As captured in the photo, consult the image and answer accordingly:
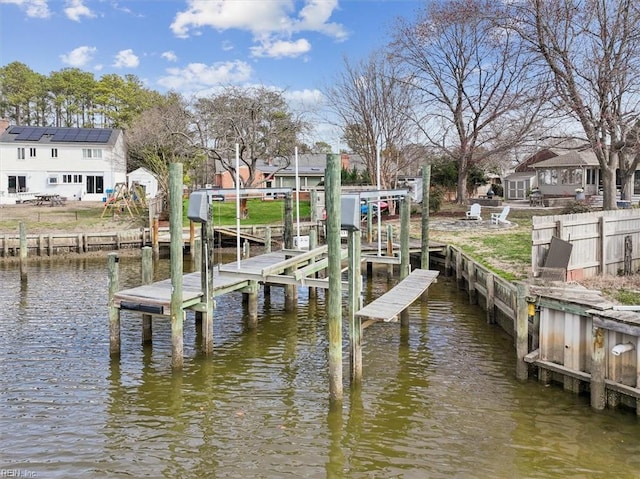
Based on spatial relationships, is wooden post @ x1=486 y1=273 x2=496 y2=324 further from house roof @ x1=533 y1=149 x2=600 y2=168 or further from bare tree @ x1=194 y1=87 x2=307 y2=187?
house roof @ x1=533 y1=149 x2=600 y2=168

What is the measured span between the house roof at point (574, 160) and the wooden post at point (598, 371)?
120 feet

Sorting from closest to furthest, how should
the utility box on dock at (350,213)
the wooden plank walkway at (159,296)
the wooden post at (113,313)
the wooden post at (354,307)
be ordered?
the utility box on dock at (350,213), the wooden post at (354,307), the wooden plank walkway at (159,296), the wooden post at (113,313)

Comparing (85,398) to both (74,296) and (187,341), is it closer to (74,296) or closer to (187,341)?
(187,341)

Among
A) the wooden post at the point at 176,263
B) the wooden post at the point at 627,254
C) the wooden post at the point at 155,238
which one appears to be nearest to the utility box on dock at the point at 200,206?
the wooden post at the point at 176,263

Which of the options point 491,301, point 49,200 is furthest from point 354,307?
point 49,200

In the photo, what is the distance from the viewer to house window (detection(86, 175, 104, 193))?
47031 millimetres

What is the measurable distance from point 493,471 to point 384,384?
131 inches

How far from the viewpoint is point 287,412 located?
9.14 meters

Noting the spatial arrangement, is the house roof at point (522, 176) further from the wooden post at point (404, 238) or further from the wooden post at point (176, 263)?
the wooden post at point (176, 263)

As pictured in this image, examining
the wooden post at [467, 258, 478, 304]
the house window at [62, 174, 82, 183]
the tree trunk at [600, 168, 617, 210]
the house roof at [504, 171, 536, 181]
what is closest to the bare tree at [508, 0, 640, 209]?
the tree trunk at [600, 168, 617, 210]

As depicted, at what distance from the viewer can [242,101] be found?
3653cm

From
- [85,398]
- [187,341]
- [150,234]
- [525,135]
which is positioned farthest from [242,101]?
[85,398]

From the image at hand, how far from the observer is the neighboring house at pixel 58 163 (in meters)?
45.2

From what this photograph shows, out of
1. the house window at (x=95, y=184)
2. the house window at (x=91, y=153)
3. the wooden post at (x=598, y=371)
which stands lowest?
the wooden post at (x=598, y=371)
